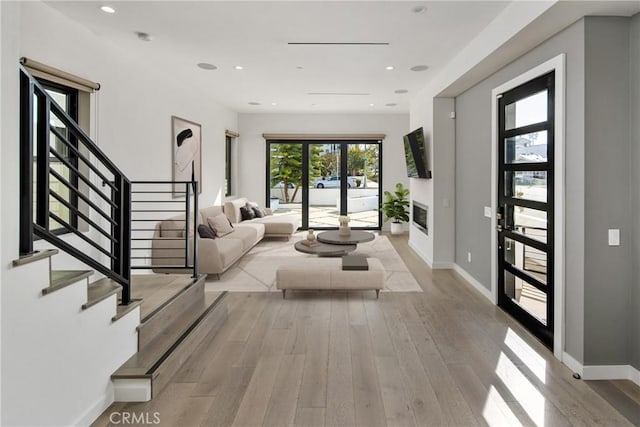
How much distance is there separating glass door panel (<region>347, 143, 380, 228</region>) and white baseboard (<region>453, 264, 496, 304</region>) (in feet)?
13.3

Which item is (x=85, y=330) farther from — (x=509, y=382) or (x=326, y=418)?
(x=509, y=382)

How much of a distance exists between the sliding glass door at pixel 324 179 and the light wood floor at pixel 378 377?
5653mm

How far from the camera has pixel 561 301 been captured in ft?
9.20

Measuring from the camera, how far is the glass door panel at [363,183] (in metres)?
9.34

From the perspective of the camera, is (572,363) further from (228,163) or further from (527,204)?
(228,163)

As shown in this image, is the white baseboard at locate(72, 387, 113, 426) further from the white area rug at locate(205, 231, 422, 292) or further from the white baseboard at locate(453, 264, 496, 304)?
the white baseboard at locate(453, 264, 496, 304)

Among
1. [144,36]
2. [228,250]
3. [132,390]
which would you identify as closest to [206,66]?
[144,36]

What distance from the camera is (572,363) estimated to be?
2691 mm

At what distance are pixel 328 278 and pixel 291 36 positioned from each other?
8.49 ft

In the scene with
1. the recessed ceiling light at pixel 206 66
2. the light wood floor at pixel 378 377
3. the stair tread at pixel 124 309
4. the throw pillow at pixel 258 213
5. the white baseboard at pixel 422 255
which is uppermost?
the recessed ceiling light at pixel 206 66

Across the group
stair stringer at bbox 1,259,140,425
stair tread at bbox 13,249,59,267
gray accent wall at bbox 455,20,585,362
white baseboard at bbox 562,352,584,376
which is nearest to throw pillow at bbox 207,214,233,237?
gray accent wall at bbox 455,20,585,362

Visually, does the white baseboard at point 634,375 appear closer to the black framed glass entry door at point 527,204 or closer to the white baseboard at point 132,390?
the black framed glass entry door at point 527,204

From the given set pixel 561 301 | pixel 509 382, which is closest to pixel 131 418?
pixel 509 382

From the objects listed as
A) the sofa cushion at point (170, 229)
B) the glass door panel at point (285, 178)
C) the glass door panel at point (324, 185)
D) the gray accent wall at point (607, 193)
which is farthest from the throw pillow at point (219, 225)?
the gray accent wall at point (607, 193)
